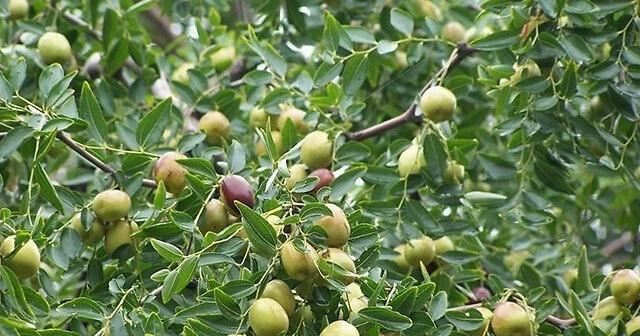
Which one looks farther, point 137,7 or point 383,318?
point 137,7

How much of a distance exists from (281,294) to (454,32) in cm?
101

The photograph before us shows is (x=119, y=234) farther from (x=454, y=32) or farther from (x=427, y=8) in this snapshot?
(x=427, y=8)

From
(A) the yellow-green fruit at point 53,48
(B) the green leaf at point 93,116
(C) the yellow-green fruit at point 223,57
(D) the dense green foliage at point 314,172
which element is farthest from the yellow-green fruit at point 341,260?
(C) the yellow-green fruit at point 223,57

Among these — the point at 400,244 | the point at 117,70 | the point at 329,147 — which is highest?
the point at 329,147

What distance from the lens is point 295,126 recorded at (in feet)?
5.83

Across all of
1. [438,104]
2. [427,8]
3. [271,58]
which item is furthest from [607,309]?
[427,8]

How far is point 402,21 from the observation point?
180 centimetres

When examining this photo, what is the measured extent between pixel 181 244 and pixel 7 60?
0.66 metres

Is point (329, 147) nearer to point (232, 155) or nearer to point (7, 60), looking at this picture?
point (232, 155)

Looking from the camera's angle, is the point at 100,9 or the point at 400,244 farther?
the point at 100,9

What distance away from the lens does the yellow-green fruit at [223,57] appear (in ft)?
6.83

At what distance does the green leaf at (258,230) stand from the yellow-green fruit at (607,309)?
0.50 meters

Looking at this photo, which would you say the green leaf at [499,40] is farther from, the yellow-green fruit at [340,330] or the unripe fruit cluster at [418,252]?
the yellow-green fruit at [340,330]

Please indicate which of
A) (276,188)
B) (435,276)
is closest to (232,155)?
(276,188)
